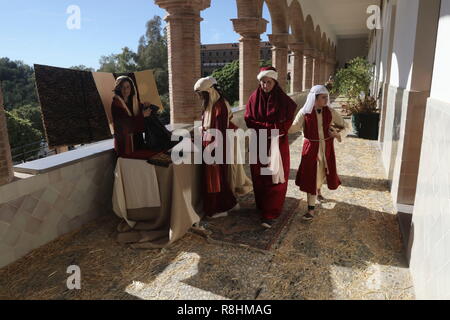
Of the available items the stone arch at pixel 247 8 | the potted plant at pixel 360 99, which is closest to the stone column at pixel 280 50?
the potted plant at pixel 360 99

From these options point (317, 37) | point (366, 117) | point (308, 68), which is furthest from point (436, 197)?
point (317, 37)

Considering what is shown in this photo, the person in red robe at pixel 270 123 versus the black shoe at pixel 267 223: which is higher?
the person in red robe at pixel 270 123

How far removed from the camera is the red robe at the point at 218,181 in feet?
11.3

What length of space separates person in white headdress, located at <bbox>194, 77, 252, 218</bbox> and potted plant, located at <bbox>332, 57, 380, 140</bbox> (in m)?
5.28

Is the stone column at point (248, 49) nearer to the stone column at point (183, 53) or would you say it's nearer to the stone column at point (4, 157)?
the stone column at point (183, 53)

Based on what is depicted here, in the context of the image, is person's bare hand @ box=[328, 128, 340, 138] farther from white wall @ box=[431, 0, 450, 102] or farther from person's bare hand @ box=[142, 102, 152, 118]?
person's bare hand @ box=[142, 102, 152, 118]

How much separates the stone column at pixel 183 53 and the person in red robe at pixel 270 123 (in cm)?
182

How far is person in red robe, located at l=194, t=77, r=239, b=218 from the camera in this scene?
3.42 m

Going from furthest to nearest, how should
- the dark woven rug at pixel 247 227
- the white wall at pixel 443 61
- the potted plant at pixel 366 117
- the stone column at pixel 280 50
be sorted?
the stone column at pixel 280 50 → the potted plant at pixel 366 117 → the dark woven rug at pixel 247 227 → the white wall at pixel 443 61

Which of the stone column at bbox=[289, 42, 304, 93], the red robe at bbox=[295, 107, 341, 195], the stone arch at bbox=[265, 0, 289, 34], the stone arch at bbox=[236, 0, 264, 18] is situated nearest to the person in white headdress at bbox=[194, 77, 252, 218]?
the red robe at bbox=[295, 107, 341, 195]

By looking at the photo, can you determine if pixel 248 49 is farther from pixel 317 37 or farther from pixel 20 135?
pixel 20 135

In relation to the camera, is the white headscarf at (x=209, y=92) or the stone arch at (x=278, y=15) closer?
the white headscarf at (x=209, y=92)

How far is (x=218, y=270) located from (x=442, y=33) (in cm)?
253
